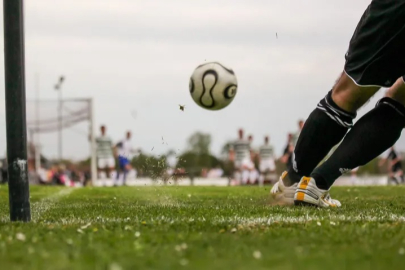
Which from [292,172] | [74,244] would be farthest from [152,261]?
[292,172]

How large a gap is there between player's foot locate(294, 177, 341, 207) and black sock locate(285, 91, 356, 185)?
115mm

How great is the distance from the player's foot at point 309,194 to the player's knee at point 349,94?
2.40ft

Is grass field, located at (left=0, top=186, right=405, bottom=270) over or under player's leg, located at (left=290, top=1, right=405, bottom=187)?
under

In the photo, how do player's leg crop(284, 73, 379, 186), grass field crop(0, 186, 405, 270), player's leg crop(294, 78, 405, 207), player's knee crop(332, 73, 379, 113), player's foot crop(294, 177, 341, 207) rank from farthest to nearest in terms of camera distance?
1. player's foot crop(294, 177, 341, 207)
2. player's leg crop(294, 78, 405, 207)
3. player's leg crop(284, 73, 379, 186)
4. player's knee crop(332, 73, 379, 113)
5. grass field crop(0, 186, 405, 270)

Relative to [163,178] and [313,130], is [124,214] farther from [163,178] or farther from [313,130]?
[163,178]

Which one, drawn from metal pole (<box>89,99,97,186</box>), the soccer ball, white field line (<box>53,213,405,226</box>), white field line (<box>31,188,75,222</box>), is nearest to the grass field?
white field line (<box>53,213,405,226</box>)

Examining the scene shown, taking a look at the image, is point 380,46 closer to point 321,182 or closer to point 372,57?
point 372,57

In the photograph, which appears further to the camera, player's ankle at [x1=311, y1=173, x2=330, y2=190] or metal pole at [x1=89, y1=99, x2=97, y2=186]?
metal pole at [x1=89, y1=99, x2=97, y2=186]

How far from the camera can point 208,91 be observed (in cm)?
624

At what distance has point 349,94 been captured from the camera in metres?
5.25

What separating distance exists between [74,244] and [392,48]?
2.68 m

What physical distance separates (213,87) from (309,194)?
1.23 metres

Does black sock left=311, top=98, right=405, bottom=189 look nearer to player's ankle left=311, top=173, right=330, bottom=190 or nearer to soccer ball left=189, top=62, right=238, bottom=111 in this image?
player's ankle left=311, top=173, right=330, bottom=190

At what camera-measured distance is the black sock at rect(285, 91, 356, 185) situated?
5473 mm
